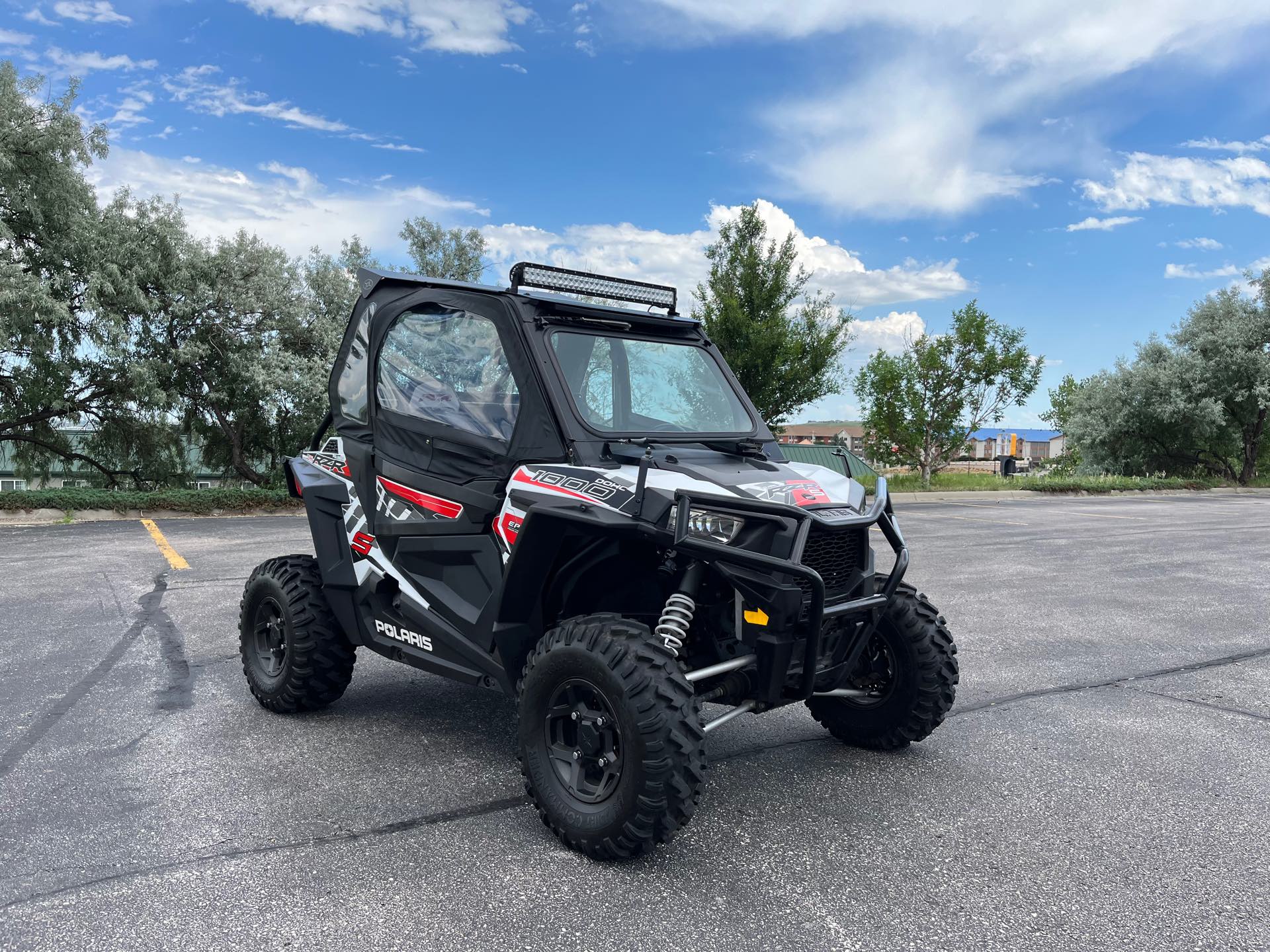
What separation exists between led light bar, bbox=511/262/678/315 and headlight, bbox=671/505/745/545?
138 centimetres

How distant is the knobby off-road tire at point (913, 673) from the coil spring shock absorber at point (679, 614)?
124cm

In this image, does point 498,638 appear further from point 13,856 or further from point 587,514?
point 13,856

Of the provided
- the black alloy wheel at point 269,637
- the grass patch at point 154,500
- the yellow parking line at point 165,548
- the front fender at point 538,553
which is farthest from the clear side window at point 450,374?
the grass patch at point 154,500

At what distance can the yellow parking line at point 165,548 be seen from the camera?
10930 mm

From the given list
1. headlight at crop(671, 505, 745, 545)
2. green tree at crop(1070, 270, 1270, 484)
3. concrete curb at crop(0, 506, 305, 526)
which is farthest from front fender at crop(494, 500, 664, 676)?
green tree at crop(1070, 270, 1270, 484)

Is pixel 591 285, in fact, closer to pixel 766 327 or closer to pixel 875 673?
pixel 875 673

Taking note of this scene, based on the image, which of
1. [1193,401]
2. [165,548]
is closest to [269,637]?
[165,548]

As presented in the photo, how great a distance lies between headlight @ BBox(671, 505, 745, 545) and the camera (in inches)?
132

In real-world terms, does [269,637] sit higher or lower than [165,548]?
higher

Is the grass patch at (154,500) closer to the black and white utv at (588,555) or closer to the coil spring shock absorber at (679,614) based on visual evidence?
the black and white utv at (588,555)

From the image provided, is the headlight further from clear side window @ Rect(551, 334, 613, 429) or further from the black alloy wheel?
the black alloy wheel

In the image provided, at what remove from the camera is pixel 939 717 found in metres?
4.39

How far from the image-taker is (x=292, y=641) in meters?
4.85

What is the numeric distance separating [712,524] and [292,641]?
8.50 feet
